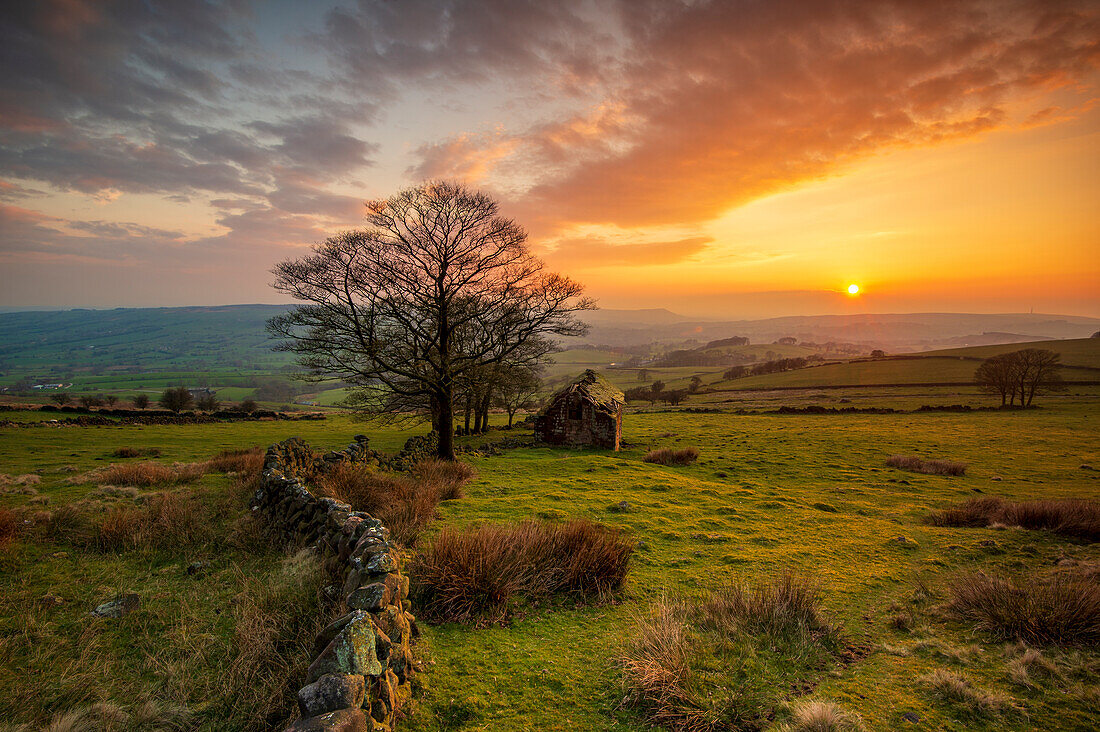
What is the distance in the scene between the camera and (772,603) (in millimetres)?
5879

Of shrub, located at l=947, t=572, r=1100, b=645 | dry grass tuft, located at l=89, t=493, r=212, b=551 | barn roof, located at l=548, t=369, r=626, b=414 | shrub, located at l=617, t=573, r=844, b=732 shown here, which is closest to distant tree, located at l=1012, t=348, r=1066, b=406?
barn roof, located at l=548, t=369, r=626, b=414

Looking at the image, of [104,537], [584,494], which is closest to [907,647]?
[584,494]

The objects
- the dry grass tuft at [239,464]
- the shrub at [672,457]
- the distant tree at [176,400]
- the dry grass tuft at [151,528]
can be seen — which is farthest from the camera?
the distant tree at [176,400]

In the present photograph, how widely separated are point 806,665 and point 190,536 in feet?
35.3

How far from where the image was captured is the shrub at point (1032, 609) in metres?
5.23

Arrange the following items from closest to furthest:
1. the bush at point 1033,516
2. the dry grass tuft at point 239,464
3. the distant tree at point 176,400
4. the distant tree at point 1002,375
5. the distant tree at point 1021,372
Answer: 1. the bush at point 1033,516
2. the dry grass tuft at point 239,464
3. the distant tree at point 176,400
4. the distant tree at point 1021,372
5. the distant tree at point 1002,375

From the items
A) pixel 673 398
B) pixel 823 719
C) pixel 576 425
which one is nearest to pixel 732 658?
pixel 823 719

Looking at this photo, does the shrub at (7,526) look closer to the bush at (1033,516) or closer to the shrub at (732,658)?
the shrub at (732,658)

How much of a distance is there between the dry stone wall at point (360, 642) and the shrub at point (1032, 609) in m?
7.60

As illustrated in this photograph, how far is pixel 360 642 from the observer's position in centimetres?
400

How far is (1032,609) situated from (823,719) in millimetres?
4192

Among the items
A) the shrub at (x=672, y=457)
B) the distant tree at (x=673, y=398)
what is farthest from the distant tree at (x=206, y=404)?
the distant tree at (x=673, y=398)

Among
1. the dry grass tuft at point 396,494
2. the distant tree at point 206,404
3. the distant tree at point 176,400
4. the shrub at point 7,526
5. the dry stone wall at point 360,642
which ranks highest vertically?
the dry stone wall at point 360,642

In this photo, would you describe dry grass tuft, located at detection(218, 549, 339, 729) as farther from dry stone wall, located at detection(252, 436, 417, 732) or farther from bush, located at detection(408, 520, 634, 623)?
bush, located at detection(408, 520, 634, 623)
